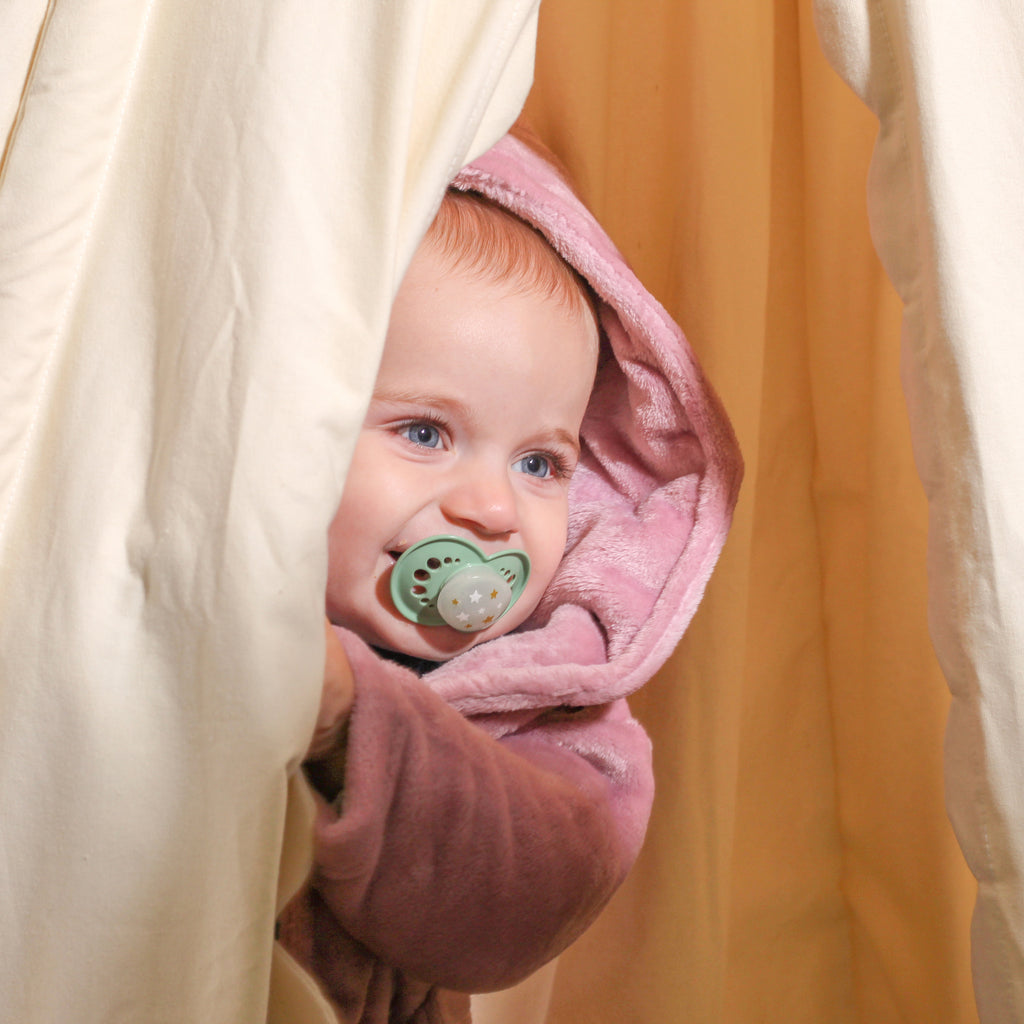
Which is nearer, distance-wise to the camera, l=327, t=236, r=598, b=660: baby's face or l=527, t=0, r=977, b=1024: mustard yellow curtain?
l=327, t=236, r=598, b=660: baby's face

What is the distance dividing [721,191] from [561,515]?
35 cm

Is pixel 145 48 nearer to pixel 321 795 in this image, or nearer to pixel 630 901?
pixel 321 795

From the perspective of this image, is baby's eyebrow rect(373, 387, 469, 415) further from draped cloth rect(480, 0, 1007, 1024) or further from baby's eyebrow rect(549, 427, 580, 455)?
draped cloth rect(480, 0, 1007, 1024)

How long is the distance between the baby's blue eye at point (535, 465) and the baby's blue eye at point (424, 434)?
0.27 feet

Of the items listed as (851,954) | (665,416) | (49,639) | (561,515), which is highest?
(665,416)

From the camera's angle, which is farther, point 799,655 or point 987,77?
point 799,655

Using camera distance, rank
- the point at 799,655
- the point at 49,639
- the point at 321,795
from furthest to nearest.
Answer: the point at 799,655 → the point at 321,795 → the point at 49,639

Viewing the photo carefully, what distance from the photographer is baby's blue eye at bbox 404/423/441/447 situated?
740 mm

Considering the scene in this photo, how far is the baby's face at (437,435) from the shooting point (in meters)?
0.72

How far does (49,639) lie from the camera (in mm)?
471

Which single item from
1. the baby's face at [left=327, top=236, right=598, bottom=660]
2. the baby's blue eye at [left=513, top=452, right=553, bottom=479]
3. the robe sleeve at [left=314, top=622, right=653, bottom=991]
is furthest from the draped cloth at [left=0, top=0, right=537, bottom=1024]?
the baby's blue eye at [left=513, top=452, right=553, bottom=479]

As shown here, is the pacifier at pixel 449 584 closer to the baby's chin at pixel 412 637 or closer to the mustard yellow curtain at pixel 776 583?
the baby's chin at pixel 412 637

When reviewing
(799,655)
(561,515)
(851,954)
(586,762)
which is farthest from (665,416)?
(851,954)

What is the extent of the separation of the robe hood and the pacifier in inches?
1.9
